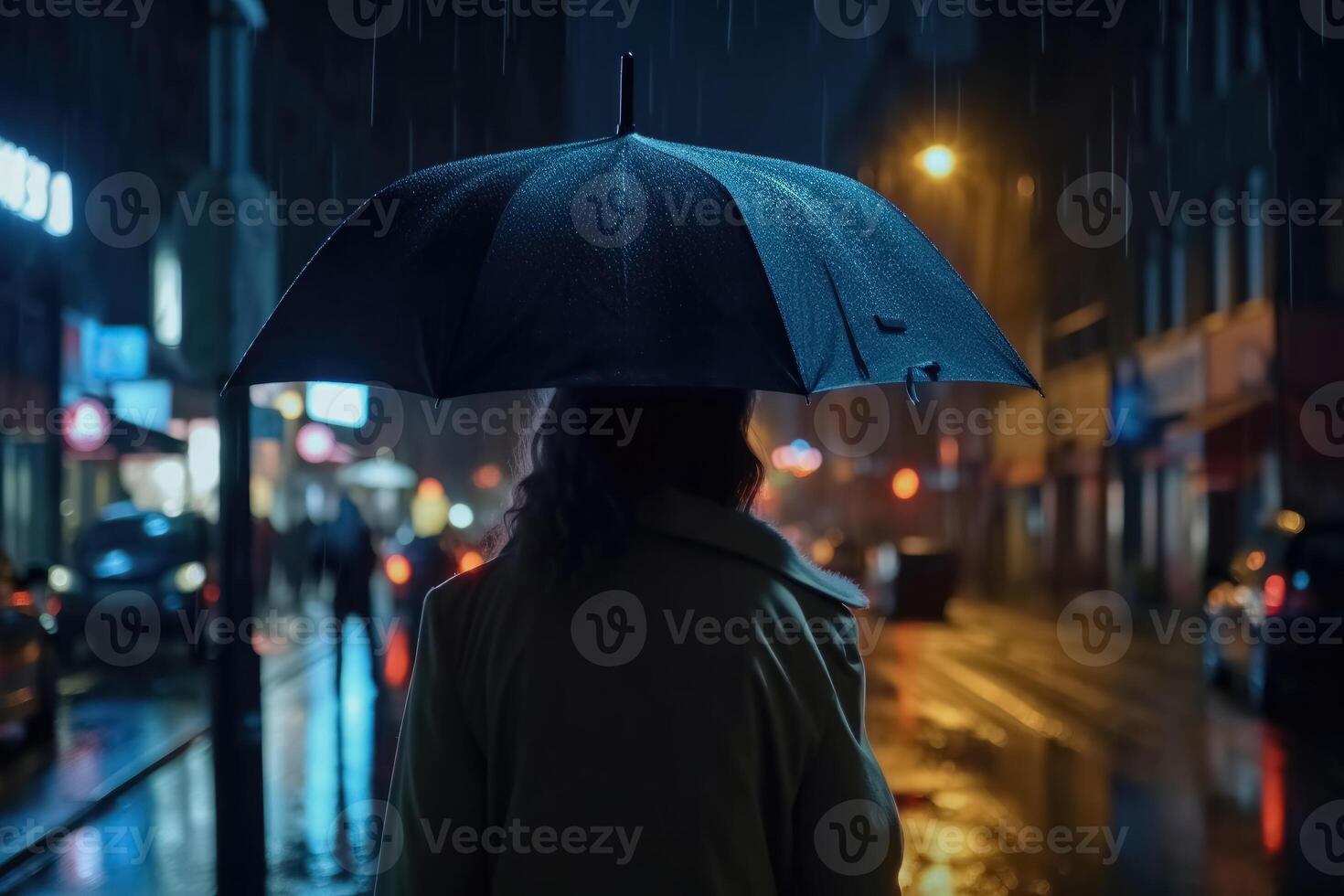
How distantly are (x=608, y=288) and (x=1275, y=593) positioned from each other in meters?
11.6

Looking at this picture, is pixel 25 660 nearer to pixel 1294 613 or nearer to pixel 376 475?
pixel 1294 613

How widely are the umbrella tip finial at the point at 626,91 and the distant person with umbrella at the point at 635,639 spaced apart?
0.29 metres

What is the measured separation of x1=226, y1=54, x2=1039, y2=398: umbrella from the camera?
2.43m

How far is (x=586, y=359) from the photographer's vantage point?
2.35 meters

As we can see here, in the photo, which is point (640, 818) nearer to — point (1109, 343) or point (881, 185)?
point (1109, 343)

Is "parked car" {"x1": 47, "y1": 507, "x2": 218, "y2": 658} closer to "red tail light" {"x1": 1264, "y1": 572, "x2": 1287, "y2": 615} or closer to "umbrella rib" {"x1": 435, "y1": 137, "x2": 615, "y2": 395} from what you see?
"red tail light" {"x1": 1264, "y1": 572, "x2": 1287, "y2": 615}

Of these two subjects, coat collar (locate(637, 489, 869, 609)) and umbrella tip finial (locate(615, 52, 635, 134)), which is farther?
umbrella tip finial (locate(615, 52, 635, 134))

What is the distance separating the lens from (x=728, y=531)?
6.82 feet

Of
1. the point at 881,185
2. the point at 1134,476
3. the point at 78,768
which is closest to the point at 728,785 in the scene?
the point at 78,768

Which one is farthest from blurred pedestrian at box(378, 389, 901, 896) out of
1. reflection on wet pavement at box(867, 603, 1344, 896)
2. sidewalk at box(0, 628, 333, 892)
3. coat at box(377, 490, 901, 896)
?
sidewalk at box(0, 628, 333, 892)

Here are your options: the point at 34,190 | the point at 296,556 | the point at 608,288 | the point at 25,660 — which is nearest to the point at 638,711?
the point at 608,288

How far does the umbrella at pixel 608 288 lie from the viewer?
7.98ft

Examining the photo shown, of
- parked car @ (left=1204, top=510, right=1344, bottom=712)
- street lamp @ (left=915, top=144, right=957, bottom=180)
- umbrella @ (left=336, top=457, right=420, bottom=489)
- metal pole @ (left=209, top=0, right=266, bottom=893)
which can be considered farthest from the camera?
umbrella @ (left=336, top=457, right=420, bottom=489)

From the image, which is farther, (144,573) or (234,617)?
(144,573)
